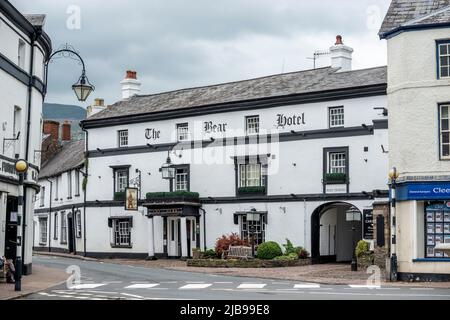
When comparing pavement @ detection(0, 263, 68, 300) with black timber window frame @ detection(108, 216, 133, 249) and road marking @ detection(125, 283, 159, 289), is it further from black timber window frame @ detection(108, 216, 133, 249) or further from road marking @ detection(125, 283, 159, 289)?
black timber window frame @ detection(108, 216, 133, 249)

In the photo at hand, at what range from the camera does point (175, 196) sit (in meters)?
42.1


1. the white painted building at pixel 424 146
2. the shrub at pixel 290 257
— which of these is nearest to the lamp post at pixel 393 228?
the white painted building at pixel 424 146

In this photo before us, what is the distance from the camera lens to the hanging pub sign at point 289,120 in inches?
1548

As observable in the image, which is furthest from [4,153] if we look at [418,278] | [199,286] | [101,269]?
[418,278]

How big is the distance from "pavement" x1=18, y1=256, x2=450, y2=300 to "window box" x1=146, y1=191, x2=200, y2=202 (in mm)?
12307

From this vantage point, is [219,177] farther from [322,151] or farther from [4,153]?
[4,153]

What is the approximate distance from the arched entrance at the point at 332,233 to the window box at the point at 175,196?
7.55 m

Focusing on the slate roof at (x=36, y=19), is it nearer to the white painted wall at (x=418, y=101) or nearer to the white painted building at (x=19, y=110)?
the white painted building at (x=19, y=110)

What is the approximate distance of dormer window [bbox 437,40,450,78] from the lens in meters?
26.4

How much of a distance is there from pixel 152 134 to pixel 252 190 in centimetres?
834

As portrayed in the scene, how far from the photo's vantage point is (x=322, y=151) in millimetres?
38344

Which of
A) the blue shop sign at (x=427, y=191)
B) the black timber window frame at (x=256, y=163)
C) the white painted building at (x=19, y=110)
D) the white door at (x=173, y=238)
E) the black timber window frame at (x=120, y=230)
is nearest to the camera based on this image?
the white painted building at (x=19, y=110)

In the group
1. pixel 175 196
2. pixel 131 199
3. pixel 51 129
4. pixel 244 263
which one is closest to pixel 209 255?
pixel 244 263
